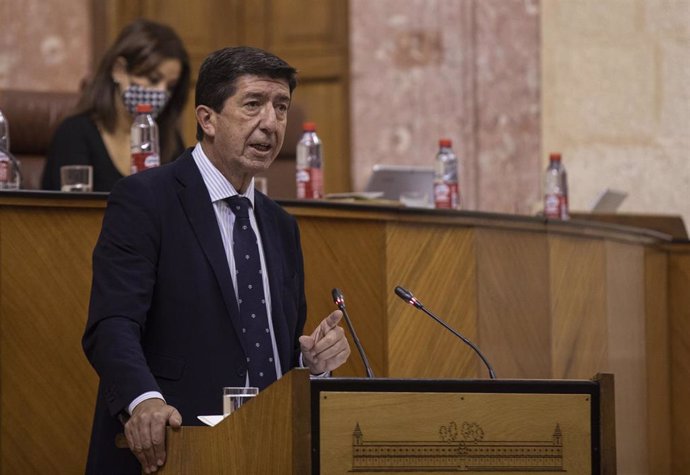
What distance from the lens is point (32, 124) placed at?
16.4 feet

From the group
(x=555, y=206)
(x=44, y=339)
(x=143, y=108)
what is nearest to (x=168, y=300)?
(x=44, y=339)

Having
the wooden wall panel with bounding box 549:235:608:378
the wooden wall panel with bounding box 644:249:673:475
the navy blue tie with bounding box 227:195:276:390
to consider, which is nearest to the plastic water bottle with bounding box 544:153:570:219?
the wooden wall panel with bounding box 549:235:608:378

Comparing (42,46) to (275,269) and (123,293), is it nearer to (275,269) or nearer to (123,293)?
(275,269)

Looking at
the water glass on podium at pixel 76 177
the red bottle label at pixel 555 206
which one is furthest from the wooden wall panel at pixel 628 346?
the water glass on podium at pixel 76 177

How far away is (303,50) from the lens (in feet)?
23.4

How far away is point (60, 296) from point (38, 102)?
64.9 inches

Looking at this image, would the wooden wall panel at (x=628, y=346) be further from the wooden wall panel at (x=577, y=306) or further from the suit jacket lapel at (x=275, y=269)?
the suit jacket lapel at (x=275, y=269)

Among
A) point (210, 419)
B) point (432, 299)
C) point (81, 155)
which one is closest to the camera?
point (210, 419)

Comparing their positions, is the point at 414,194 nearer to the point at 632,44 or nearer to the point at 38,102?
the point at 38,102

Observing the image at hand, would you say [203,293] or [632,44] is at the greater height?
[632,44]

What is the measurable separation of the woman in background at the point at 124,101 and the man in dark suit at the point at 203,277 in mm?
1799

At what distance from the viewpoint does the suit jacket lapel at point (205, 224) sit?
259cm

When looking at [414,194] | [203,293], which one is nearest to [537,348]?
[414,194]

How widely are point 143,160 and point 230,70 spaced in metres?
1.55
